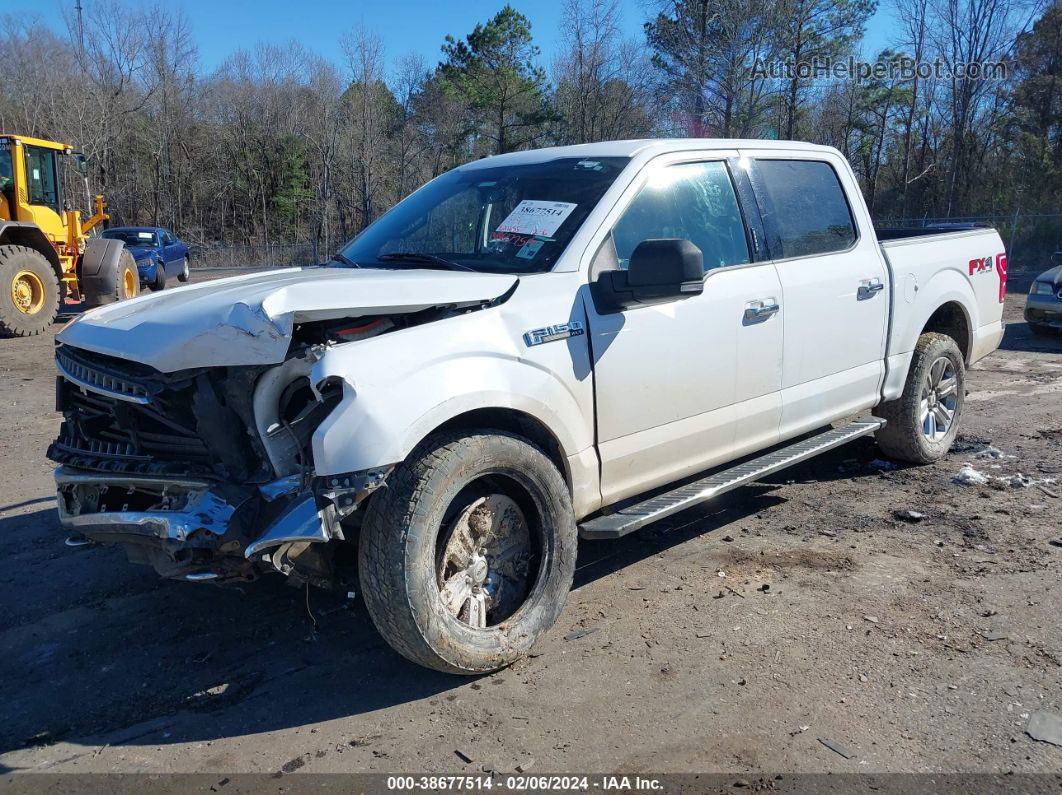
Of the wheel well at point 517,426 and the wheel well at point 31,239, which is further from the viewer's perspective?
the wheel well at point 31,239

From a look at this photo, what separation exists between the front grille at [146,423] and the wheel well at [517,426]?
0.78 metres

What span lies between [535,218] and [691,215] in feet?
2.80

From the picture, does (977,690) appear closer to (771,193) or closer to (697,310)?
(697,310)

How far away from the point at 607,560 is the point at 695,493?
2.40ft

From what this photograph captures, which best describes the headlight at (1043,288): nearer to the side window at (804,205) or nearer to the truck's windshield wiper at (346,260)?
the side window at (804,205)

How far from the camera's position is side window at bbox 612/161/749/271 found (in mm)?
4164

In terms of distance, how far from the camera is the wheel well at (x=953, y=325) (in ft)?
21.0

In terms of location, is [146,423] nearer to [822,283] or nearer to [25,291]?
[822,283]

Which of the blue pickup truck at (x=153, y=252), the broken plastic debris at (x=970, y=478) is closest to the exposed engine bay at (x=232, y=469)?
the broken plastic debris at (x=970, y=478)

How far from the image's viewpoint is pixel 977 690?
3.38 meters

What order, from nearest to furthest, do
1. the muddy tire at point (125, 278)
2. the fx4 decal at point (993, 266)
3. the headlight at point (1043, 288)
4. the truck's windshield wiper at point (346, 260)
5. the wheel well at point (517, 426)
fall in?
the wheel well at point (517, 426) → the truck's windshield wiper at point (346, 260) → the fx4 decal at point (993, 266) → the headlight at point (1043, 288) → the muddy tire at point (125, 278)

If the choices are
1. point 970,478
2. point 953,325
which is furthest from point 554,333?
point 953,325

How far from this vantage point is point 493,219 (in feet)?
14.3

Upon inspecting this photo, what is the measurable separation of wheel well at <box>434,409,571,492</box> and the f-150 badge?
0.98 feet
